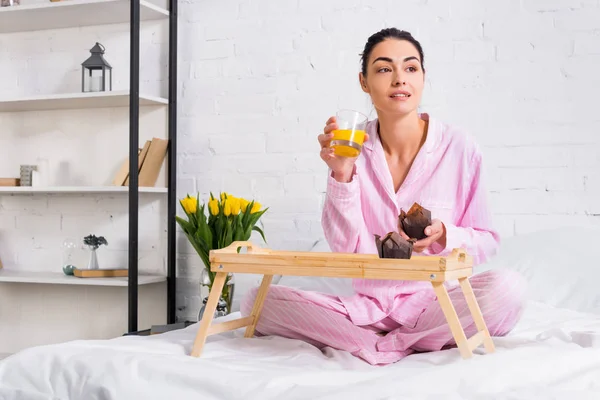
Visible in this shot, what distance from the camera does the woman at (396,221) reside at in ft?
5.51

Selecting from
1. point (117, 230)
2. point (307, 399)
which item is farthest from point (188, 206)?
point (307, 399)

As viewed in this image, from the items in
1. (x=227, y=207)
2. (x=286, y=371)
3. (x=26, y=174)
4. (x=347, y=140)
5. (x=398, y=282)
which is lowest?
(x=286, y=371)

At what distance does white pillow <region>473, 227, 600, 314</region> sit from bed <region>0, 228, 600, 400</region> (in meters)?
0.38

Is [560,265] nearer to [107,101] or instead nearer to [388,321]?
[388,321]

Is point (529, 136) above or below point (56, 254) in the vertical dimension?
above

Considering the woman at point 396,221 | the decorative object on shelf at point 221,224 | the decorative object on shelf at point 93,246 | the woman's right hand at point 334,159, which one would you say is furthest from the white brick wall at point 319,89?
the woman's right hand at point 334,159

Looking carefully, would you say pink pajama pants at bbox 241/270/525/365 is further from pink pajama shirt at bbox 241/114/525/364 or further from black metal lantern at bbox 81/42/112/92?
black metal lantern at bbox 81/42/112/92

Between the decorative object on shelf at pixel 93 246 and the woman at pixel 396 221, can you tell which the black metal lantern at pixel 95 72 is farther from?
the woman at pixel 396 221

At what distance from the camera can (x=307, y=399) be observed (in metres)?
1.22

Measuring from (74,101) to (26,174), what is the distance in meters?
0.41

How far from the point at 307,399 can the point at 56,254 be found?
2.46 meters

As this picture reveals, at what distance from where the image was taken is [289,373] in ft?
4.51

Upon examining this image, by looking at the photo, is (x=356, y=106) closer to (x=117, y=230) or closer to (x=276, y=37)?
(x=276, y=37)

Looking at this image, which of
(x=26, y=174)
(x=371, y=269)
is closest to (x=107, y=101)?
(x=26, y=174)
